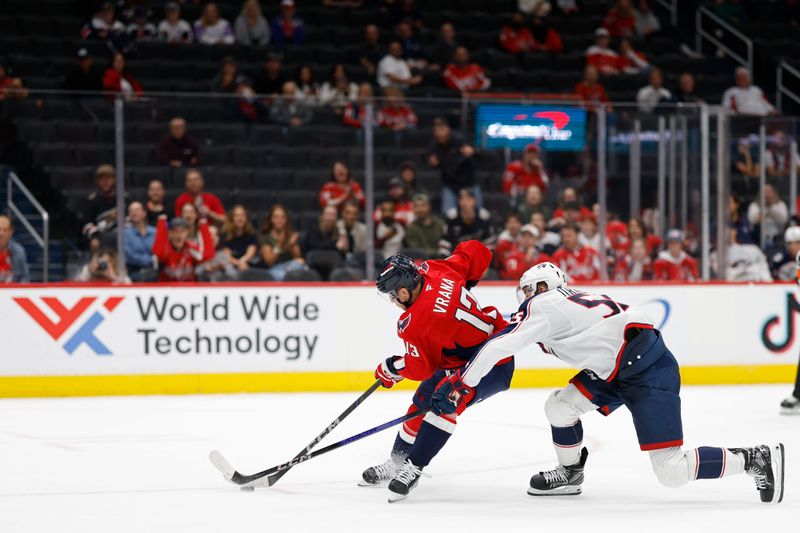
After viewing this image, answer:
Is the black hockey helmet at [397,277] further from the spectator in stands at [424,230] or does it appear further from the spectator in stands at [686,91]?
the spectator in stands at [686,91]

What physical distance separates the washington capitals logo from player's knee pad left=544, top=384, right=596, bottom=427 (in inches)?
172

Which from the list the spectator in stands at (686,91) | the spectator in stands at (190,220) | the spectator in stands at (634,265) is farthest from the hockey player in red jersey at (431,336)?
the spectator in stands at (686,91)

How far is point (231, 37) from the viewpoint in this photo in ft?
38.9

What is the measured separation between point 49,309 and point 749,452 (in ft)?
17.3

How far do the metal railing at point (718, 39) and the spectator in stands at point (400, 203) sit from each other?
631cm

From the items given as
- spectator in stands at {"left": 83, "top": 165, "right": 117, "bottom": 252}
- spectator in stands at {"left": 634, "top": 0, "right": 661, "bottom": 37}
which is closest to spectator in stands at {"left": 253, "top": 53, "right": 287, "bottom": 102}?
spectator in stands at {"left": 83, "top": 165, "right": 117, "bottom": 252}

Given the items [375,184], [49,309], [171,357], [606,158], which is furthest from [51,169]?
[606,158]

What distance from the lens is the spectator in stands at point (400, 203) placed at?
9180 millimetres

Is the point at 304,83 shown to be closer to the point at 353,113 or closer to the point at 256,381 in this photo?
the point at 353,113

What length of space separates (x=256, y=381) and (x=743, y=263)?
12.7ft

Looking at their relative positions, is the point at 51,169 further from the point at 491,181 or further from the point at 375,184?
the point at 491,181

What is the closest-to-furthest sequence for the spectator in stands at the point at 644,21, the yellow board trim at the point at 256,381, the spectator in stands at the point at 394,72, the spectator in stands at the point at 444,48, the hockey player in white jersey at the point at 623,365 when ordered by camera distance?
the hockey player in white jersey at the point at 623,365
the yellow board trim at the point at 256,381
the spectator in stands at the point at 394,72
the spectator in stands at the point at 444,48
the spectator in stands at the point at 644,21

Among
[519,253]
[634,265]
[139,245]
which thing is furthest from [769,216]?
[139,245]

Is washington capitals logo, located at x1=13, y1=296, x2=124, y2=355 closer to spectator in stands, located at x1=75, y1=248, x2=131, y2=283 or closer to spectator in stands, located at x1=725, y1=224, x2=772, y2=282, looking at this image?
spectator in stands, located at x1=75, y1=248, x2=131, y2=283
